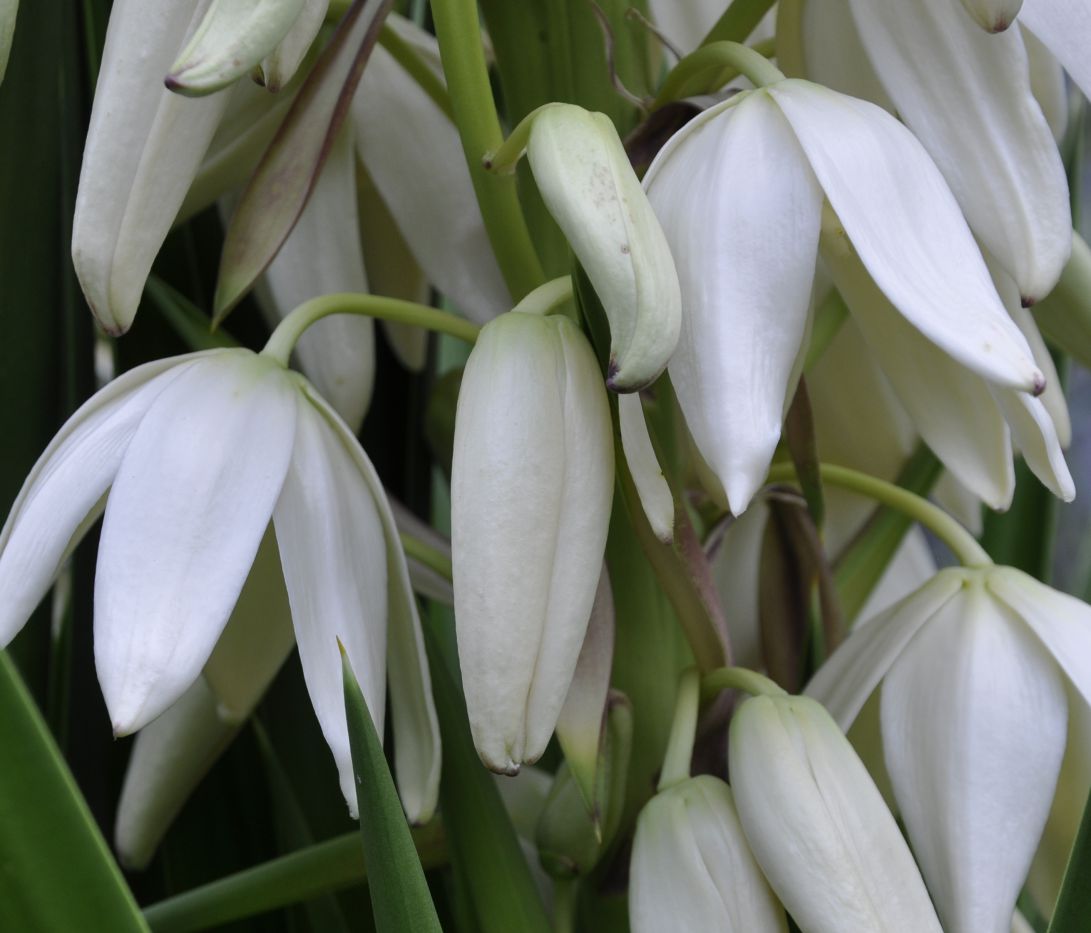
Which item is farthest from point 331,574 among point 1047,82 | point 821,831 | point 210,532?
point 1047,82

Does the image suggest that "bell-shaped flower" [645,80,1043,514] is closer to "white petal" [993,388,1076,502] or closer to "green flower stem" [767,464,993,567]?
"white petal" [993,388,1076,502]

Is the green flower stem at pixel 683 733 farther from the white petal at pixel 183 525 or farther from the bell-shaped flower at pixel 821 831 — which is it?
the white petal at pixel 183 525

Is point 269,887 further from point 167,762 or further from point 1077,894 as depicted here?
point 1077,894

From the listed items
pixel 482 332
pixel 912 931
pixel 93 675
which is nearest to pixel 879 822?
pixel 912 931

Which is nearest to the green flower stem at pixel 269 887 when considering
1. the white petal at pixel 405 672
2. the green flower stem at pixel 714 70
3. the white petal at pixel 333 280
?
the white petal at pixel 405 672

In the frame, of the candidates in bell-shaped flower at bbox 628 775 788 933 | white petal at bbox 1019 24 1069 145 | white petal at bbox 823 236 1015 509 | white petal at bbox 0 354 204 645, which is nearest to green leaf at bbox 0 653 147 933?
white petal at bbox 0 354 204 645

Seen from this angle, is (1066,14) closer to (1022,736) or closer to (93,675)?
(1022,736)
